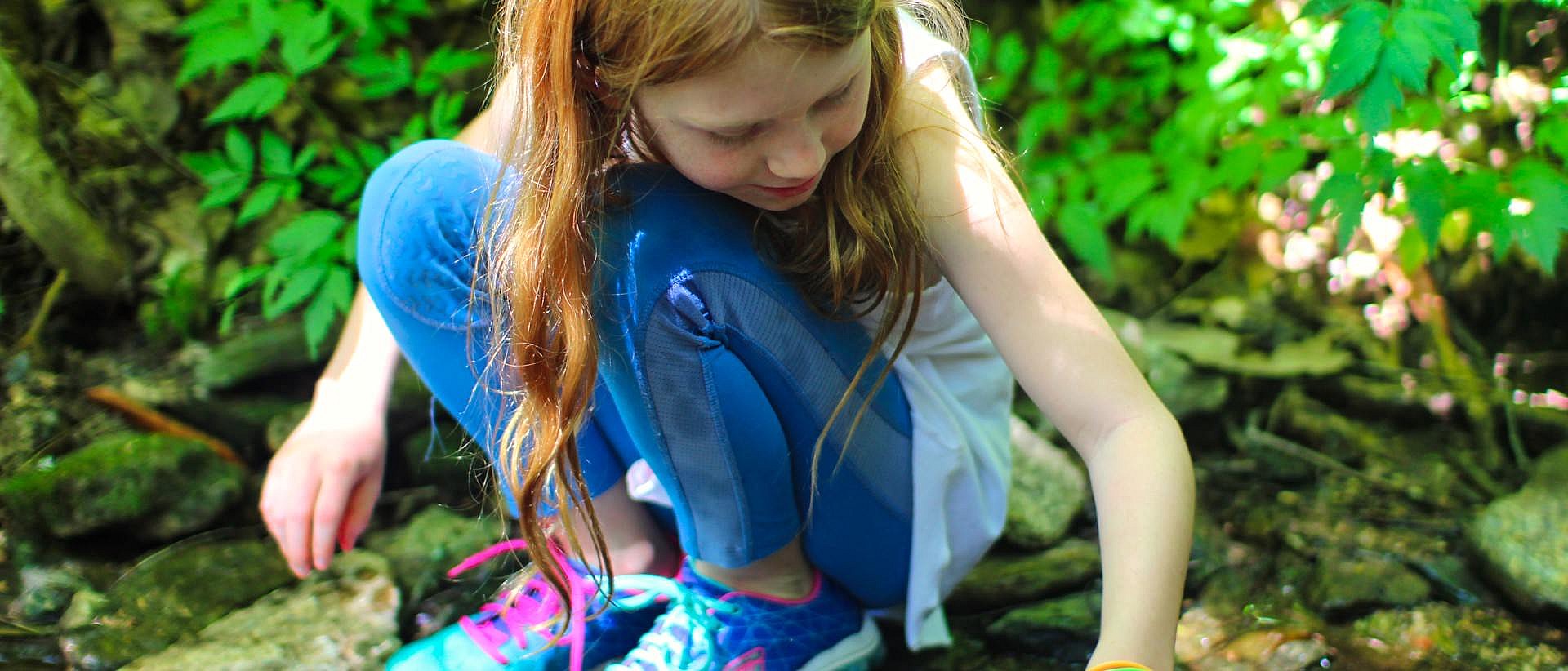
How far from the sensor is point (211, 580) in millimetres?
1710

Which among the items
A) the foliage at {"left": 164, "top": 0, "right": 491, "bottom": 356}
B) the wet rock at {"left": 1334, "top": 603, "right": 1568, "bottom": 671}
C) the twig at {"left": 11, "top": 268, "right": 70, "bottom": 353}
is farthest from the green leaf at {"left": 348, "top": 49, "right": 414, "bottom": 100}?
the wet rock at {"left": 1334, "top": 603, "right": 1568, "bottom": 671}

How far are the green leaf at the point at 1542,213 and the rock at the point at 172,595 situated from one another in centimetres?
175

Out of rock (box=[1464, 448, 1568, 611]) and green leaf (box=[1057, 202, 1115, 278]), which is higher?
green leaf (box=[1057, 202, 1115, 278])

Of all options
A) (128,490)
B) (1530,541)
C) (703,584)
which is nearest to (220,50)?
(128,490)

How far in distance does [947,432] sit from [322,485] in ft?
2.39

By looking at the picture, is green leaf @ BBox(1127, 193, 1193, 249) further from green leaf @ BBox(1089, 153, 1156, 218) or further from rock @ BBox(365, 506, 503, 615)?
rock @ BBox(365, 506, 503, 615)

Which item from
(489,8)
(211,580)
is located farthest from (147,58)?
(211,580)

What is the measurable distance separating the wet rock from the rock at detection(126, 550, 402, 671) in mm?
1268

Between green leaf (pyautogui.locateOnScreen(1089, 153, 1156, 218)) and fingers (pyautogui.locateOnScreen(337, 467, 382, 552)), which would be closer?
fingers (pyautogui.locateOnScreen(337, 467, 382, 552))

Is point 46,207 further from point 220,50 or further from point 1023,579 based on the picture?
point 1023,579

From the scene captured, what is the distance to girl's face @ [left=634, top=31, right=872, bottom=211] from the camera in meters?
1.03

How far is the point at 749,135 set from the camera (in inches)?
42.6

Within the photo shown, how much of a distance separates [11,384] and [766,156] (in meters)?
1.66

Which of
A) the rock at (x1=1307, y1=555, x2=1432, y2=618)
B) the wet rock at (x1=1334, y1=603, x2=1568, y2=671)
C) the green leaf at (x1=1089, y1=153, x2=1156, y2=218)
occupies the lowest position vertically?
the rock at (x1=1307, y1=555, x2=1432, y2=618)
